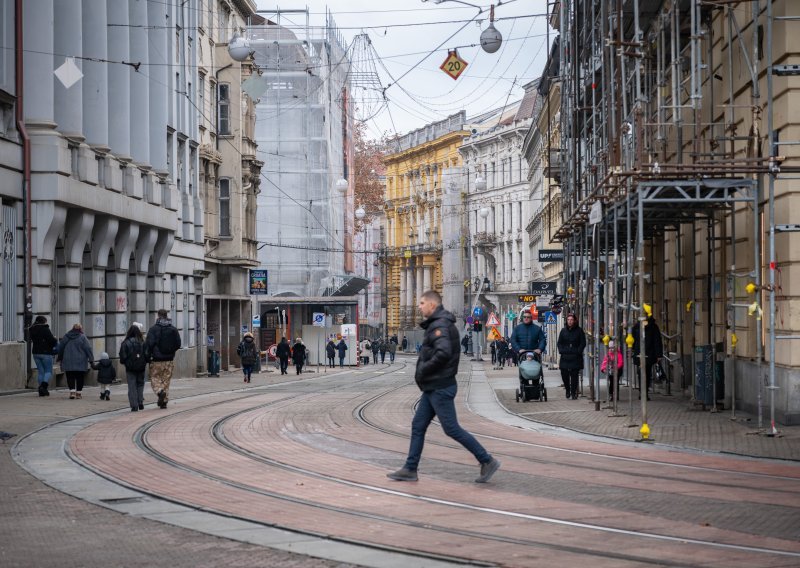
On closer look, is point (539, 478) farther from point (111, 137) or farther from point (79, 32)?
point (111, 137)

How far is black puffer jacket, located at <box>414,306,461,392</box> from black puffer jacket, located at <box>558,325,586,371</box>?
1352cm

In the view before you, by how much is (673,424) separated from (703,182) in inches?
140

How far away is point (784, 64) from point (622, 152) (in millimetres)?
5277

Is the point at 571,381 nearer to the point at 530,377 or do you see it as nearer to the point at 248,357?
the point at 530,377

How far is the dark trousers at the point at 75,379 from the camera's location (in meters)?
27.2

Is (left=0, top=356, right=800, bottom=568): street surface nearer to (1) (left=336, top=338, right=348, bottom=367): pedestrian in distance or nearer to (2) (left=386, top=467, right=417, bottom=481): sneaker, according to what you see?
(2) (left=386, top=467, right=417, bottom=481): sneaker

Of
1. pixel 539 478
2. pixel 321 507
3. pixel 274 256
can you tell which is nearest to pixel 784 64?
pixel 539 478

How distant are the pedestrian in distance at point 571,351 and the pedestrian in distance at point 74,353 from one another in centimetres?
920

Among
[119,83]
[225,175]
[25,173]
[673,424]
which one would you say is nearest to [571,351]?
[673,424]

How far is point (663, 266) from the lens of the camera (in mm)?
31156

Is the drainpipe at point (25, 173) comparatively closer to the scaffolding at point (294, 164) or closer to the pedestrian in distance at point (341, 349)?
the pedestrian in distance at point (341, 349)

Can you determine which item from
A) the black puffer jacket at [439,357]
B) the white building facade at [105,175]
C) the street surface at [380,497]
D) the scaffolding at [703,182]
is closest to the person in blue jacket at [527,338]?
the scaffolding at [703,182]

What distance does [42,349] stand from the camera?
27797mm

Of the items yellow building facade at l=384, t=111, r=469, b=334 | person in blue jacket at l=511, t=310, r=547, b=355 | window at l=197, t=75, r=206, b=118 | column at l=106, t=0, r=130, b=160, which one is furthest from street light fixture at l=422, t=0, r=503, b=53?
yellow building facade at l=384, t=111, r=469, b=334
